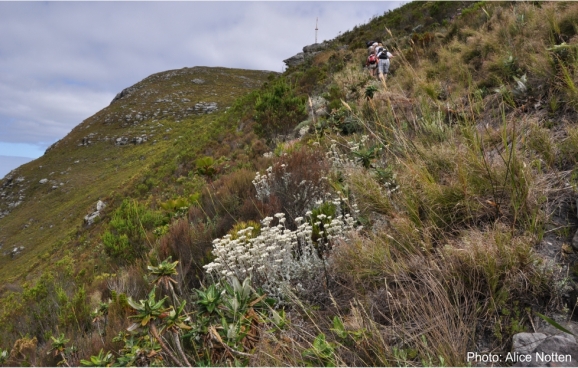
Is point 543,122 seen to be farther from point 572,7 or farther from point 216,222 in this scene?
point 216,222

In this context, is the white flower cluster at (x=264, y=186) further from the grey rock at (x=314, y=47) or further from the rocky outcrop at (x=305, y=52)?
the grey rock at (x=314, y=47)

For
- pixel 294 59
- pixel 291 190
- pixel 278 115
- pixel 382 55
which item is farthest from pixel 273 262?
pixel 294 59

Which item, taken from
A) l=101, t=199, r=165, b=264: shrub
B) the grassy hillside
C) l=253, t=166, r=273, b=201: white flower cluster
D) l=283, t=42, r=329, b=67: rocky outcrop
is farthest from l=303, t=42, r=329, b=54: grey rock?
l=253, t=166, r=273, b=201: white flower cluster

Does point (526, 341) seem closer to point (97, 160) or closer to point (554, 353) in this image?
point (554, 353)

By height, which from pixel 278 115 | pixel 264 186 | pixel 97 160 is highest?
pixel 97 160

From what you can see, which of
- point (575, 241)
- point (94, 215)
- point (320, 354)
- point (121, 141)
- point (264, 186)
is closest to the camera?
point (320, 354)

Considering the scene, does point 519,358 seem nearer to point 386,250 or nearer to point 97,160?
point 386,250

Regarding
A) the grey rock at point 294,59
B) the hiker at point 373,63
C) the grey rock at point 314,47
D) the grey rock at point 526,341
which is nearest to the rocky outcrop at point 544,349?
the grey rock at point 526,341

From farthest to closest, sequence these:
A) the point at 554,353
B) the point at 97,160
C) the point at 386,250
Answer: the point at 97,160 < the point at 386,250 < the point at 554,353

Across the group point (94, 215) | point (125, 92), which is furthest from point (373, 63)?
point (125, 92)

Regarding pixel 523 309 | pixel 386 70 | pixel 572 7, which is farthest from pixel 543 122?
pixel 386 70

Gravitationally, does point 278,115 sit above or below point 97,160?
below

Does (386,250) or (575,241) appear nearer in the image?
(575,241)

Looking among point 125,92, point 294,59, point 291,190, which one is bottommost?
point 291,190
